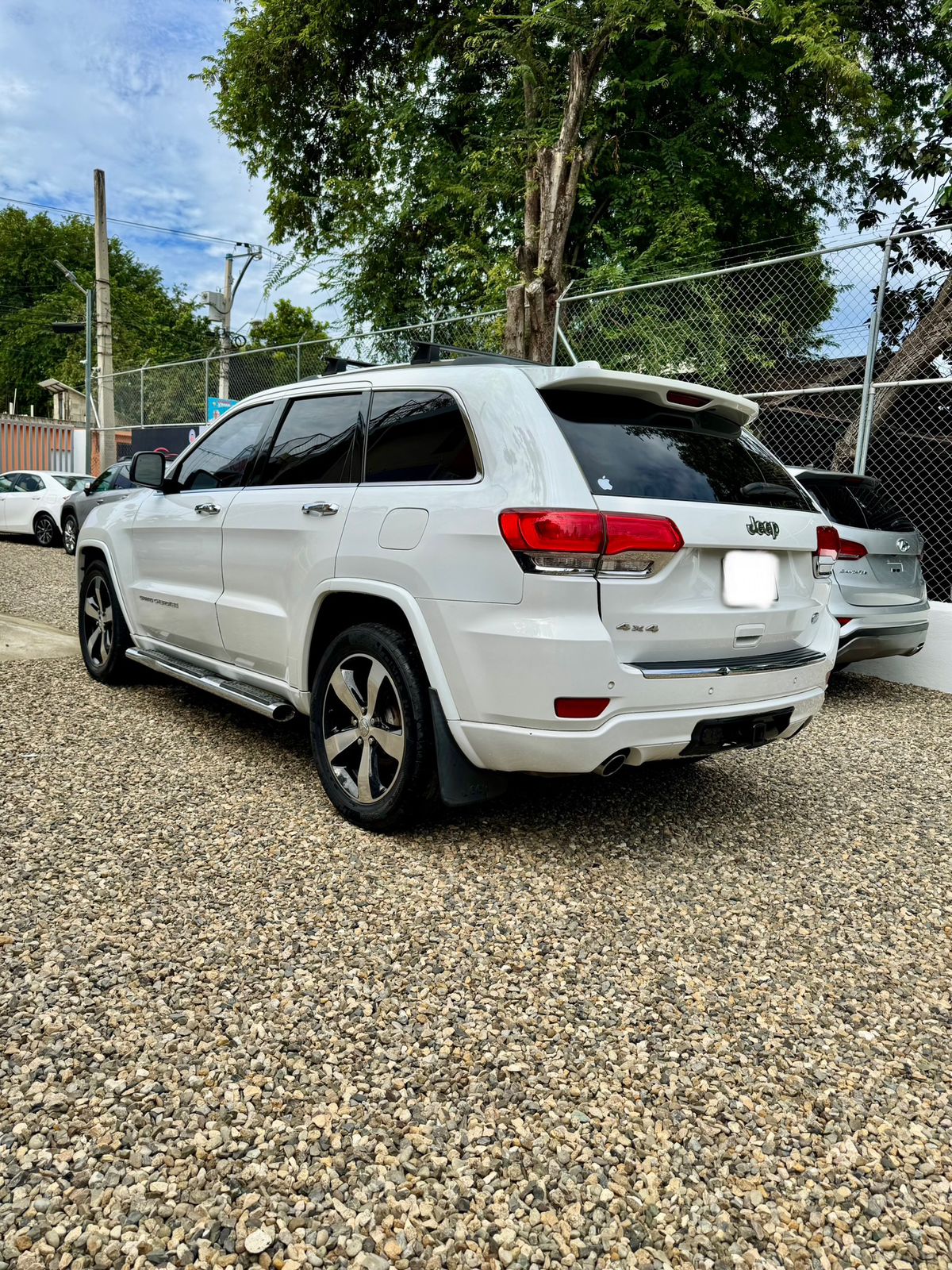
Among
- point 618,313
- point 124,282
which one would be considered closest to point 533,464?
point 618,313

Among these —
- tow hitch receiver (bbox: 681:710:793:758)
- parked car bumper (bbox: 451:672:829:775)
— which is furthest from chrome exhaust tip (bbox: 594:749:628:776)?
tow hitch receiver (bbox: 681:710:793:758)

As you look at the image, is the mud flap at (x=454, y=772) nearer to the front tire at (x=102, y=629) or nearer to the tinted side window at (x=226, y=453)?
the tinted side window at (x=226, y=453)

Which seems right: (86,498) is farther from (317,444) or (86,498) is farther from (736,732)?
(736,732)

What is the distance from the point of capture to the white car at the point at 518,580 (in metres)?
3.02

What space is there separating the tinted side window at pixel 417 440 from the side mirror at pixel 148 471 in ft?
5.87

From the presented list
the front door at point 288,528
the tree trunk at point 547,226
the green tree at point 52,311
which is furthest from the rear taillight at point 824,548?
the green tree at point 52,311

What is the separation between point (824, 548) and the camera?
12.5 feet

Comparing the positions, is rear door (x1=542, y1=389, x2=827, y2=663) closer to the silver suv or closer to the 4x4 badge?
the 4x4 badge

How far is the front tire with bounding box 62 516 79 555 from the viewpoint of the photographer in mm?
15070

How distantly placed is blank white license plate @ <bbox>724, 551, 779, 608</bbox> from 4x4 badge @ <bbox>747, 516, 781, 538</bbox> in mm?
73

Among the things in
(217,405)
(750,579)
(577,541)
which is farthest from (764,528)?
(217,405)

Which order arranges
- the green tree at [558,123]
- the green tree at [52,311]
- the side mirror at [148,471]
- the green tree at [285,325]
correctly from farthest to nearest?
the green tree at [52,311]
the green tree at [285,325]
the green tree at [558,123]
the side mirror at [148,471]

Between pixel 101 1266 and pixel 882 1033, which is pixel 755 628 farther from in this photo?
pixel 101 1266

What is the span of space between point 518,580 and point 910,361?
286 inches
